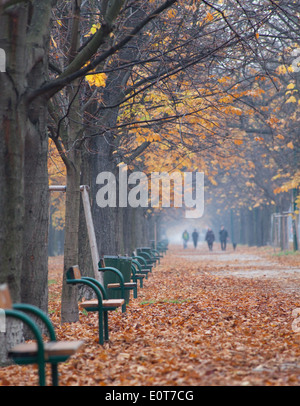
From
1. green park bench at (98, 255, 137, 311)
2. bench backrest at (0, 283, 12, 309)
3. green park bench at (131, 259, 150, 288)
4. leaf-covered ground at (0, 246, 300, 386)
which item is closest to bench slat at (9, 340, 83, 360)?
bench backrest at (0, 283, 12, 309)

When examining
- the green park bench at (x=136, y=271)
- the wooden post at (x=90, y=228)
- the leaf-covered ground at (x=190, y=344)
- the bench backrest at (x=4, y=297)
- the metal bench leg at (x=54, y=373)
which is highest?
the wooden post at (x=90, y=228)

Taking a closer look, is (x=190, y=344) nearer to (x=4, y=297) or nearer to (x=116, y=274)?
(x=4, y=297)

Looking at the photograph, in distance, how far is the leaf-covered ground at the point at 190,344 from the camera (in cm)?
536

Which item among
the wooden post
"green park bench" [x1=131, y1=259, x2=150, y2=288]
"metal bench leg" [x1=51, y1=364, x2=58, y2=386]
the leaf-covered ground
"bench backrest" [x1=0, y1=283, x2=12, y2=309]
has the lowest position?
the leaf-covered ground

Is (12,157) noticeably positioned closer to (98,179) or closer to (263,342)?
(263,342)

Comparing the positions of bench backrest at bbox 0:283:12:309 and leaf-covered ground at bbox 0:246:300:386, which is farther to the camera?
leaf-covered ground at bbox 0:246:300:386

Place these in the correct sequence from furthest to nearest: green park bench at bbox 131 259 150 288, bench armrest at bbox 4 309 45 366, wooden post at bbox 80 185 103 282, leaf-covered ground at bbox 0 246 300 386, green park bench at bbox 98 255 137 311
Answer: green park bench at bbox 131 259 150 288
green park bench at bbox 98 255 137 311
wooden post at bbox 80 185 103 282
leaf-covered ground at bbox 0 246 300 386
bench armrest at bbox 4 309 45 366

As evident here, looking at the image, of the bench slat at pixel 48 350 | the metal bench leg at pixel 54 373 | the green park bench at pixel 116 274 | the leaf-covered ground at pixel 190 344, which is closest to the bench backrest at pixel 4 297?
the bench slat at pixel 48 350

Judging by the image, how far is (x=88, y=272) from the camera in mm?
11781

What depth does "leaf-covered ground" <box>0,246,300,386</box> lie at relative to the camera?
17.6ft

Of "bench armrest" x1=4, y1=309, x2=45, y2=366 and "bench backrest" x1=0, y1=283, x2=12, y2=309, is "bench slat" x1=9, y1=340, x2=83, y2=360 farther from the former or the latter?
"bench backrest" x1=0, y1=283, x2=12, y2=309

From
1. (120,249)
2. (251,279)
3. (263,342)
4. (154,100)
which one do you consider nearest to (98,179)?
(154,100)

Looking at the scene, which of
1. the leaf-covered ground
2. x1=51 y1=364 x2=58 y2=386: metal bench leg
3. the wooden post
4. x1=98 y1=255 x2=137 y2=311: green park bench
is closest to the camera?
x1=51 y1=364 x2=58 y2=386: metal bench leg

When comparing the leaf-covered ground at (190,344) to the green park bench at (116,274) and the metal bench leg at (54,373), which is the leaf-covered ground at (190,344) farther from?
the green park bench at (116,274)
